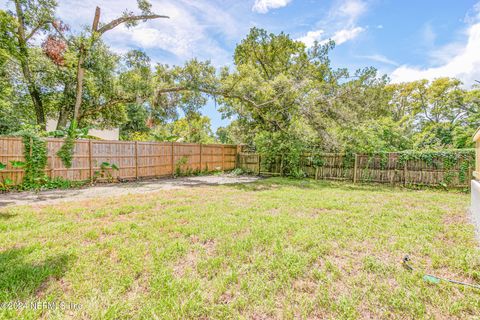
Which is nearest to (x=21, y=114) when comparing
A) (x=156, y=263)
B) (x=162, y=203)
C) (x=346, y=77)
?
(x=162, y=203)

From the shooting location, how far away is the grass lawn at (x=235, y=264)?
6.04 feet

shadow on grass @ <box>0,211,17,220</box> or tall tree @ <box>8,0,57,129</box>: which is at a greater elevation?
tall tree @ <box>8,0,57,129</box>

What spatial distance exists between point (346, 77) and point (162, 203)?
15.8 meters

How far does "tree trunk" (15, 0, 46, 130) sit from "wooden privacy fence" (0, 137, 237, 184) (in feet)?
9.83

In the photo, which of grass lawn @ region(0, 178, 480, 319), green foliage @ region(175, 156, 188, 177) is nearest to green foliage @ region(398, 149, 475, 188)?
grass lawn @ region(0, 178, 480, 319)

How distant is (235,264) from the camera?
249 centimetres

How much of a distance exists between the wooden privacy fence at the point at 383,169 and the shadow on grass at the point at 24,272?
10.1 m

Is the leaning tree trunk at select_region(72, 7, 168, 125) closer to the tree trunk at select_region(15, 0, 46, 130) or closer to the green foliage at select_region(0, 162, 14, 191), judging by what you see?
the tree trunk at select_region(15, 0, 46, 130)

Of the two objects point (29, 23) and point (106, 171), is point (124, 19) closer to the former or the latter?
point (29, 23)

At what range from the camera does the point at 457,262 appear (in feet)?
8.30

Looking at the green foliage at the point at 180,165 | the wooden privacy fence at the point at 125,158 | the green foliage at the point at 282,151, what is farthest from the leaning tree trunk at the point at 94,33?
the green foliage at the point at 282,151

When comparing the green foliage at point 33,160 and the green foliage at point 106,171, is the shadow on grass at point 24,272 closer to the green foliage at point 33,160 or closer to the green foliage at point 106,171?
the green foliage at point 33,160

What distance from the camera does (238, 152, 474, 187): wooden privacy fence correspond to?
324 inches

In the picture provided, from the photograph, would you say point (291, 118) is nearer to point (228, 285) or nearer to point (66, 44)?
point (228, 285)
